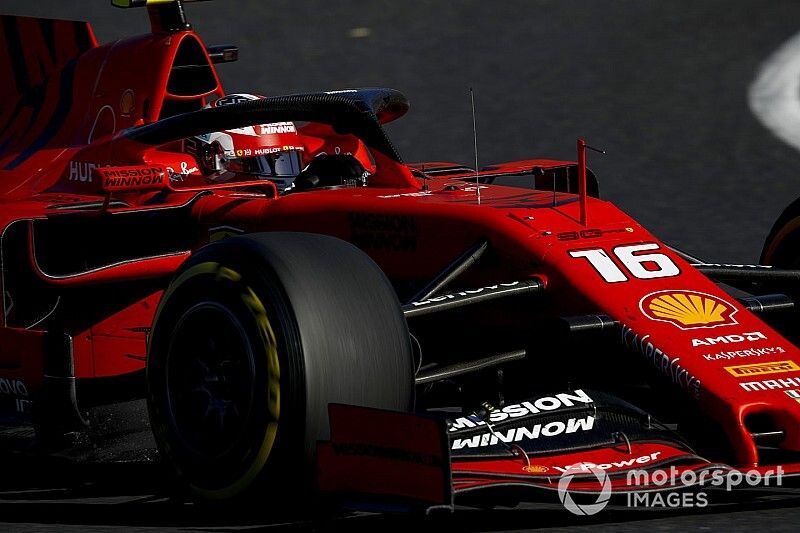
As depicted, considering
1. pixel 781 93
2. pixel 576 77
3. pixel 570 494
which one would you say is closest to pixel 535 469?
pixel 570 494

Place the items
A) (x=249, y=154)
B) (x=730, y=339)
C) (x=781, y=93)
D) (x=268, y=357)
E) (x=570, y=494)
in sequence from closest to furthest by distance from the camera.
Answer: (x=570, y=494) < (x=268, y=357) < (x=730, y=339) < (x=249, y=154) < (x=781, y=93)

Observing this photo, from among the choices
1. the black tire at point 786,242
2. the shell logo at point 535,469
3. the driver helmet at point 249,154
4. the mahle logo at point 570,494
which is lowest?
the mahle logo at point 570,494

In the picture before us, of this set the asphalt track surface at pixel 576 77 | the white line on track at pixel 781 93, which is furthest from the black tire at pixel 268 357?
the white line on track at pixel 781 93

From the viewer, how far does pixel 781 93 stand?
1218 cm

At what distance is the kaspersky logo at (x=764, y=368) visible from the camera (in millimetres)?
4930

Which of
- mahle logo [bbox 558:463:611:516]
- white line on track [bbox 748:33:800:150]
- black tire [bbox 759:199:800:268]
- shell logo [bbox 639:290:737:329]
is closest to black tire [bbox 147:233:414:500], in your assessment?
mahle logo [bbox 558:463:611:516]

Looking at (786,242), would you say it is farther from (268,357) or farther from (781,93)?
(781,93)

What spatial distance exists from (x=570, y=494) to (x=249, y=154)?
318cm

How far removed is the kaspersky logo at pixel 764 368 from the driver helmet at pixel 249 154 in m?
2.81

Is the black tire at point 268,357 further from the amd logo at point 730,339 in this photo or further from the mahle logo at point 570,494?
the amd logo at point 730,339

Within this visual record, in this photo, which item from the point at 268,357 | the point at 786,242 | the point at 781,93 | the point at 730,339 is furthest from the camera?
the point at 781,93

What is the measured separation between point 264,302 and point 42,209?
221cm

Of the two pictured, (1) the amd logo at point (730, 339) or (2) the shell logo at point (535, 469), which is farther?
(1) the amd logo at point (730, 339)

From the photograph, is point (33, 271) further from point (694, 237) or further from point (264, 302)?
point (694, 237)
